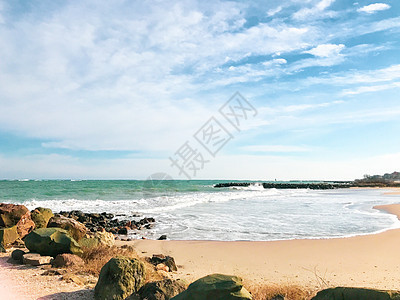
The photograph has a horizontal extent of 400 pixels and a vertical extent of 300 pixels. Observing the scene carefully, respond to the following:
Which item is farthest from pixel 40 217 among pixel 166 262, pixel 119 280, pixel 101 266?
pixel 119 280

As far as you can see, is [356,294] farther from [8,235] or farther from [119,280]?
[8,235]

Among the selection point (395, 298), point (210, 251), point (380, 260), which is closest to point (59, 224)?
point (210, 251)

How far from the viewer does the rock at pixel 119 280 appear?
529 cm

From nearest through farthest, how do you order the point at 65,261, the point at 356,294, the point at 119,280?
the point at 356,294 → the point at 119,280 → the point at 65,261

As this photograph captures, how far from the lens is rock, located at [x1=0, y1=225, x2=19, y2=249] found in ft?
29.7

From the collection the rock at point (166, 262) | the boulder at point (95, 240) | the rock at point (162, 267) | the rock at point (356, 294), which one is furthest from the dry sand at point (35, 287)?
the rock at point (356, 294)

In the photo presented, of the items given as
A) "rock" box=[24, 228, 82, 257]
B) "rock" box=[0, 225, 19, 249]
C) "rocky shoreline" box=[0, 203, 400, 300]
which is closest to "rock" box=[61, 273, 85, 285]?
"rocky shoreline" box=[0, 203, 400, 300]

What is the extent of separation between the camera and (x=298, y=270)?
26.2 feet

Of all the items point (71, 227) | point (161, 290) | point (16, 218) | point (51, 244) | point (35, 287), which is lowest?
point (35, 287)

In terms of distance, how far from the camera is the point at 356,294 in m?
4.16

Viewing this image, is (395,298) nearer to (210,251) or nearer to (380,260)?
(380,260)

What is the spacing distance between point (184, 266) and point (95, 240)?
2.43 metres

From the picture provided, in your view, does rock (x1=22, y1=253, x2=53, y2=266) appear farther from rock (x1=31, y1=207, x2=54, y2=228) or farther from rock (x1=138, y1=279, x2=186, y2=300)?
rock (x1=31, y1=207, x2=54, y2=228)

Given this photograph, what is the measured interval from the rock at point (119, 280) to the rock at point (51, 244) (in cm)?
247
